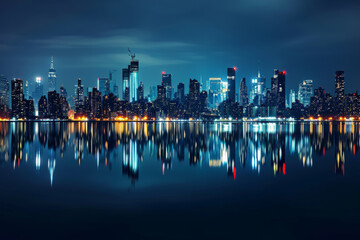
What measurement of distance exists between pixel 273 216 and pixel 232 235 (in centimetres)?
312

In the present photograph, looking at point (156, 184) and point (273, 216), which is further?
point (156, 184)

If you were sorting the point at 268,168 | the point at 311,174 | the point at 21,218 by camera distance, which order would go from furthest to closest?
the point at 268,168, the point at 311,174, the point at 21,218

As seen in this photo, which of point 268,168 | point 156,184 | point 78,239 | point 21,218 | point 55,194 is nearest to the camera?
point 78,239

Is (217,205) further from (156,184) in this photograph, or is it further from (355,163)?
(355,163)

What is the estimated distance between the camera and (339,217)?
613 inches

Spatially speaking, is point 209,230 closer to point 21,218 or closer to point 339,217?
point 339,217

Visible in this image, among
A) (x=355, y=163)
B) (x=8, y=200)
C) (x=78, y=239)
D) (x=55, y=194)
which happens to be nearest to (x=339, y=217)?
(x=78, y=239)

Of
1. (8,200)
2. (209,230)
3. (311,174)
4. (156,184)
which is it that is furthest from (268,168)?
(8,200)

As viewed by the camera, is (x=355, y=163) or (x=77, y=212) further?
(x=355, y=163)

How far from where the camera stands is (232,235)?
43.6 ft

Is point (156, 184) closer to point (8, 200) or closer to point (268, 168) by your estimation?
point (8, 200)

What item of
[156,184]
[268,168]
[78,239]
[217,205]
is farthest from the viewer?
[268,168]

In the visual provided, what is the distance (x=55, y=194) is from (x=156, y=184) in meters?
6.25

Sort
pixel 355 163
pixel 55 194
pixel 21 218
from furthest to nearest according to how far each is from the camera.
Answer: pixel 355 163 < pixel 55 194 < pixel 21 218
